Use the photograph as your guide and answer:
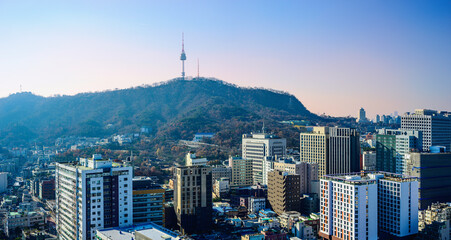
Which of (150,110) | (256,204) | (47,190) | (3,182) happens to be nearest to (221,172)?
(256,204)

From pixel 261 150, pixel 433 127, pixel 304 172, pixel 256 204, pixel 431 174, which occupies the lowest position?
pixel 256 204

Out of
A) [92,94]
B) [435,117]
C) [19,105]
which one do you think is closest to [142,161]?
[435,117]

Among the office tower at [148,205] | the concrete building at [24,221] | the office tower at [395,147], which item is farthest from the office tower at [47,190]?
the office tower at [395,147]

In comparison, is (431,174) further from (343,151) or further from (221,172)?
(221,172)

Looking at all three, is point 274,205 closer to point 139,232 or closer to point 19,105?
A: point 139,232

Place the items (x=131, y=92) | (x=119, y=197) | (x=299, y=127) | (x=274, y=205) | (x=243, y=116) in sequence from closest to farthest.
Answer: (x=119, y=197)
(x=274, y=205)
(x=299, y=127)
(x=243, y=116)
(x=131, y=92)

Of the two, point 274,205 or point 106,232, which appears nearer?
point 106,232

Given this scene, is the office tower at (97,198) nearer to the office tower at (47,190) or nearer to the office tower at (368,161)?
the office tower at (47,190)
